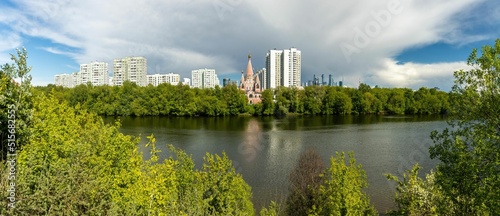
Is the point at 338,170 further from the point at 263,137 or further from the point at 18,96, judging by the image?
the point at 263,137

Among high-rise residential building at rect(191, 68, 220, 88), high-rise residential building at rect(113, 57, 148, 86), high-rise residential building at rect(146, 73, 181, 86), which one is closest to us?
high-rise residential building at rect(113, 57, 148, 86)

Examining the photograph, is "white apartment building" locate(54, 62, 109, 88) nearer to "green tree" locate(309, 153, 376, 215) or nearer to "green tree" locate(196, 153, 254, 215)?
"green tree" locate(196, 153, 254, 215)

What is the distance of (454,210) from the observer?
967cm

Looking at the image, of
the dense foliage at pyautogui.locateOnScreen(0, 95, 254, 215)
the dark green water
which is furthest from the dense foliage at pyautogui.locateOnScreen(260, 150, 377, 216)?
the dark green water

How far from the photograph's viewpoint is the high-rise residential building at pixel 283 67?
143125mm

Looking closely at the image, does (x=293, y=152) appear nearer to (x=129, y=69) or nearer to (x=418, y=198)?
(x=418, y=198)

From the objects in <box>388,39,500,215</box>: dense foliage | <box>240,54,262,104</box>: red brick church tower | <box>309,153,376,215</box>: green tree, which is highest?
<box>240,54,262,104</box>: red brick church tower

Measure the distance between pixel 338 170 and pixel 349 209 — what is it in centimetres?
162

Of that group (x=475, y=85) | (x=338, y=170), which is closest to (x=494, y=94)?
(x=475, y=85)

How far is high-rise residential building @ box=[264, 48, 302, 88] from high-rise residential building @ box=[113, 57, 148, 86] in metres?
57.9

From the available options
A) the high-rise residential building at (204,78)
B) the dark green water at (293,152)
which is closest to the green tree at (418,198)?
the dark green water at (293,152)

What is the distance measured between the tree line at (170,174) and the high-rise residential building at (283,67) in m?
123

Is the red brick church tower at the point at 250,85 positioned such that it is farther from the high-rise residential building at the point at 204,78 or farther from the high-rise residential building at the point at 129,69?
the high-rise residential building at the point at 204,78

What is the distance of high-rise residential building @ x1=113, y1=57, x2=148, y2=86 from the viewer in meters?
132
